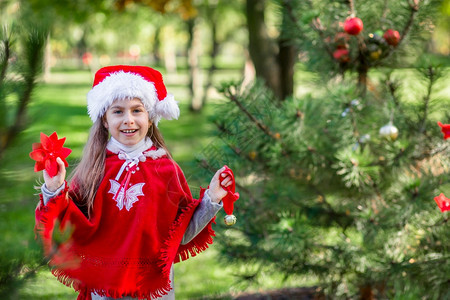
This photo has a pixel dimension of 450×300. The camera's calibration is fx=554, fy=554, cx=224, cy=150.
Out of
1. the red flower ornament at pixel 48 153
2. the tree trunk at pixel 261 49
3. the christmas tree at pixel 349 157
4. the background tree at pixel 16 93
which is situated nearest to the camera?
the background tree at pixel 16 93

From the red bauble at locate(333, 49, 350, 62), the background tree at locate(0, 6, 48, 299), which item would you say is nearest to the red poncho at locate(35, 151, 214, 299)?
the background tree at locate(0, 6, 48, 299)

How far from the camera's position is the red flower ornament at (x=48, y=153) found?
5.75ft

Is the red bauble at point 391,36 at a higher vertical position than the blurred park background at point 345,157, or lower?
higher

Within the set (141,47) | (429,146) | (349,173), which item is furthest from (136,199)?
(141,47)

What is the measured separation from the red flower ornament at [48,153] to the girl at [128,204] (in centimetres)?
25

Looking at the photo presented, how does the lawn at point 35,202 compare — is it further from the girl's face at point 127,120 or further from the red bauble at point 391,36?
the red bauble at point 391,36

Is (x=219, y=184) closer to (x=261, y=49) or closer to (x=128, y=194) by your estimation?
(x=128, y=194)

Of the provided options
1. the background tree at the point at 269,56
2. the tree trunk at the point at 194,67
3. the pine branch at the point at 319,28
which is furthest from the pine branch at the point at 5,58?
the tree trunk at the point at 194,67

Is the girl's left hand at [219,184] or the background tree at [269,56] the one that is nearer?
the girl's left hand at [219,184]

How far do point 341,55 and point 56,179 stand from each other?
1.78 metres

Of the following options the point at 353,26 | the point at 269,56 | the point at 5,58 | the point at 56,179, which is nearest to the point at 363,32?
the point at 353,26

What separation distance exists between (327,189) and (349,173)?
359 mm

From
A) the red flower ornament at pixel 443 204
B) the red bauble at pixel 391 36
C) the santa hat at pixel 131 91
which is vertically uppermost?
the red bauble at pixel 391 36

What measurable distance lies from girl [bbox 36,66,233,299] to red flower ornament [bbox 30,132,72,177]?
253 millimetres
